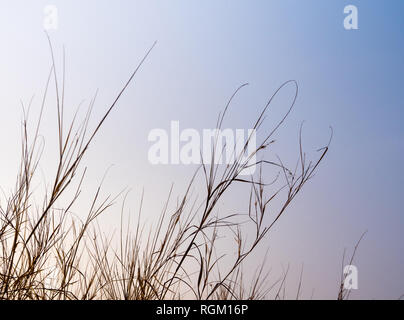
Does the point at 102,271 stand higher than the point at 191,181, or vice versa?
the point at 191,181

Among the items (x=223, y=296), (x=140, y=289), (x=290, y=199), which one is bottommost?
(x=223, y=296)

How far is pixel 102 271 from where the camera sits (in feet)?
5.76

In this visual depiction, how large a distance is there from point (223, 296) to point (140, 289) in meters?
0.52
